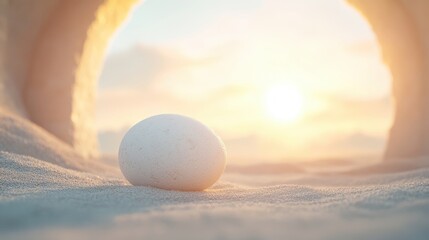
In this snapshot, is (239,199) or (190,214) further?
(239,199)

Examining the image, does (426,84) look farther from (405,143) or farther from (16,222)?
(16,222)

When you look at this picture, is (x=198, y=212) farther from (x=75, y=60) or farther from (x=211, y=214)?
(x=75, y=60)

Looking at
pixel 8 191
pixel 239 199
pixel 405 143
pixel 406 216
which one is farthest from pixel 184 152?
pixel 405 143

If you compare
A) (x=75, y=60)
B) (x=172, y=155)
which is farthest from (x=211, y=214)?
(x=75, y=60)

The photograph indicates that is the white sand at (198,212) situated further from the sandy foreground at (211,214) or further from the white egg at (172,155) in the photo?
the white egg at (172,155)

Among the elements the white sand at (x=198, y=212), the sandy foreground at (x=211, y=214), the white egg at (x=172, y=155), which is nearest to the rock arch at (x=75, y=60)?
the white sand at (x=198, y=212)
